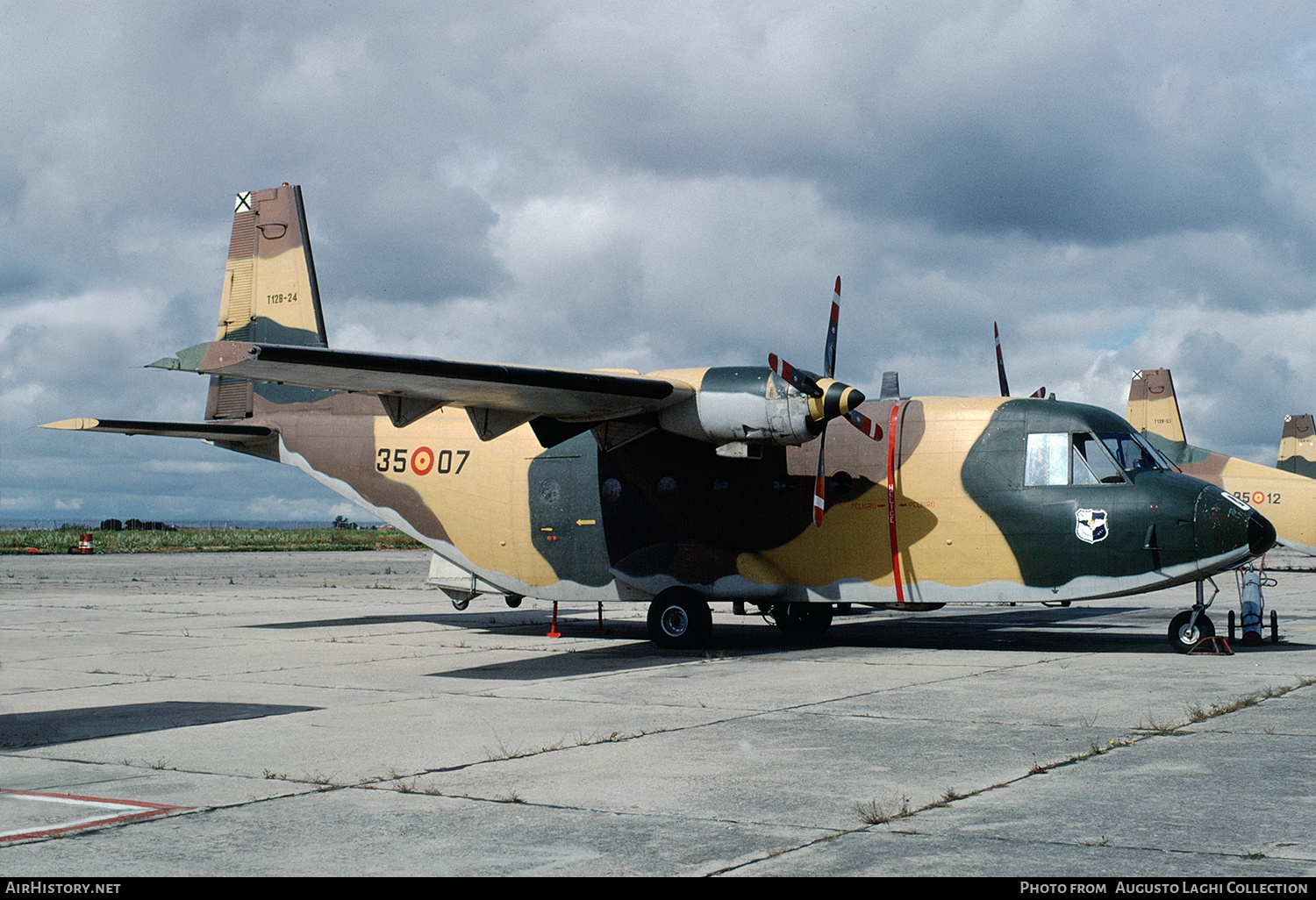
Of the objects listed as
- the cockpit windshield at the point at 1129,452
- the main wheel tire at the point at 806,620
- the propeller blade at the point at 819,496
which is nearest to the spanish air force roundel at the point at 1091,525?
the cockpit windshield at the point at 1129,452

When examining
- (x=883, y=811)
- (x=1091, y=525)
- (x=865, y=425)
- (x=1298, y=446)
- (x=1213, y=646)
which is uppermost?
(x=1298, y=446)

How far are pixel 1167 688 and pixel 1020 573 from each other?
3.93 m

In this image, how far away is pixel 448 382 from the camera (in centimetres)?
1469

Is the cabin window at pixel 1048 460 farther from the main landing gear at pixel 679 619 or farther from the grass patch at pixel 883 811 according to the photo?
the grass patch at pixel 883 811

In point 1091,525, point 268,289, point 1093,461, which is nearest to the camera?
point 1091,525

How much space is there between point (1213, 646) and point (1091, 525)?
2.32m

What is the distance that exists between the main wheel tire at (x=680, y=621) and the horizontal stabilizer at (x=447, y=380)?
2.93m

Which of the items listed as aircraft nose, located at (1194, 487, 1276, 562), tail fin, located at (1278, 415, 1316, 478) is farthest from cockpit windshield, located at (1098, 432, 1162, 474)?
tail fin, located at (1278, 415, 1316, 478)

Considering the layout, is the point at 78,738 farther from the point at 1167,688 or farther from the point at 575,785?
the point at 1167,688

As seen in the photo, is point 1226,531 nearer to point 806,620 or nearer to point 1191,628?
point 1191,628

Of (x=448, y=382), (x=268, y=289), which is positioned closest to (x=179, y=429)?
(x=268, y=289)

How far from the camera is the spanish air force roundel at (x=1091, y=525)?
51.5ft

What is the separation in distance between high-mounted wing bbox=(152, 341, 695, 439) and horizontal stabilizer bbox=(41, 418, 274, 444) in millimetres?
4012
